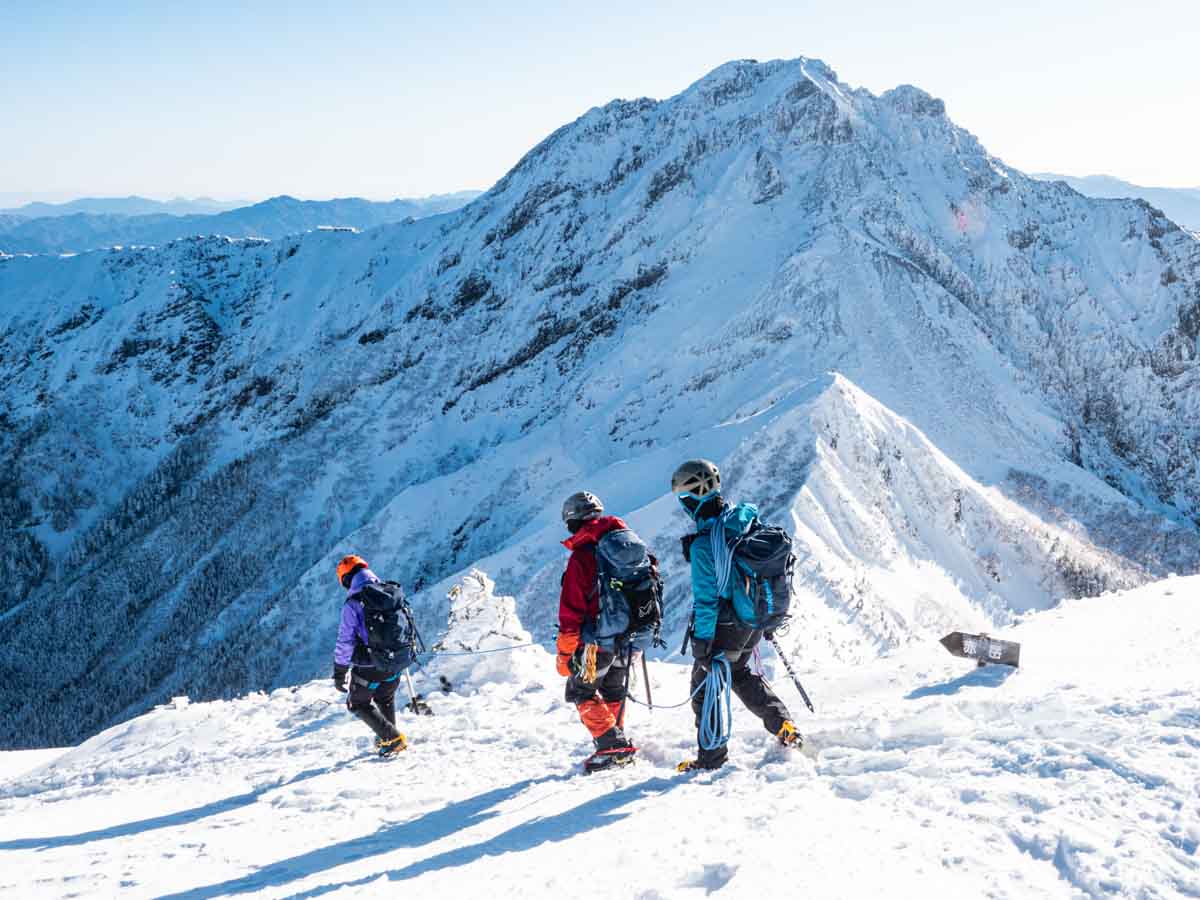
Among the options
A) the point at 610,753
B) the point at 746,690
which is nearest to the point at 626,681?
the point at 610,753

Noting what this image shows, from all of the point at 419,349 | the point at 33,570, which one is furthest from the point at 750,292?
the point at 33,570

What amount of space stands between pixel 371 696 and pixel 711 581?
15.0 feet

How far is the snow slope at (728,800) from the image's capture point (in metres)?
4.66

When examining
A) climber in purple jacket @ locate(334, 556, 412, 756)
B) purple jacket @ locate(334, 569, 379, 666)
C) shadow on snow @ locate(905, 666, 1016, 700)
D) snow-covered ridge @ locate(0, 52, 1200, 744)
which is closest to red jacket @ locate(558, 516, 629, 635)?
climber in purple jacket @ locate(334, 556, 412, 756)

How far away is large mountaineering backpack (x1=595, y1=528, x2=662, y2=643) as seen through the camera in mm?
6887

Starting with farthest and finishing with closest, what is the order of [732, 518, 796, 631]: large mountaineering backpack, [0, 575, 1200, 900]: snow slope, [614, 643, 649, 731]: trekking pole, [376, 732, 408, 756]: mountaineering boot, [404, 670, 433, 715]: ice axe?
1. [404, 670, 433, 715]: ice axe
2. [376, 732, 408, 756]: mountaineering boot
3. [614, 643, 649, 731]: trekking pole
4. [732, 518, 796, 631]: large mountaineering backpack
5. [0, 575, 1200, 900]: snow slope

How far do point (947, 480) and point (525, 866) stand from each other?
29.1m

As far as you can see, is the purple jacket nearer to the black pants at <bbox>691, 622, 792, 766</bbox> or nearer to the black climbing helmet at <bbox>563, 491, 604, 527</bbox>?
the black climbing helmet at <bbox>563, 491, 604, 527</bbox>

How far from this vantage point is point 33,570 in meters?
87.9

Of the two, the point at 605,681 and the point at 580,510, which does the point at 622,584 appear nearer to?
the point at 580,510

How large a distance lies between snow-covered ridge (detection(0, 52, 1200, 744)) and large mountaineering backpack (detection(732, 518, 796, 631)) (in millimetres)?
14309

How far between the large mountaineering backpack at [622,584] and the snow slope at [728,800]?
Answer: 1.37 meters

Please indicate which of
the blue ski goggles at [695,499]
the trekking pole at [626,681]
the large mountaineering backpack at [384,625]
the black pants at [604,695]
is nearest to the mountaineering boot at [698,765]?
the black pants at [604,695]

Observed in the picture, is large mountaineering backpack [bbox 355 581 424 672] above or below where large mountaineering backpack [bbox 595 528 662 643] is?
below
